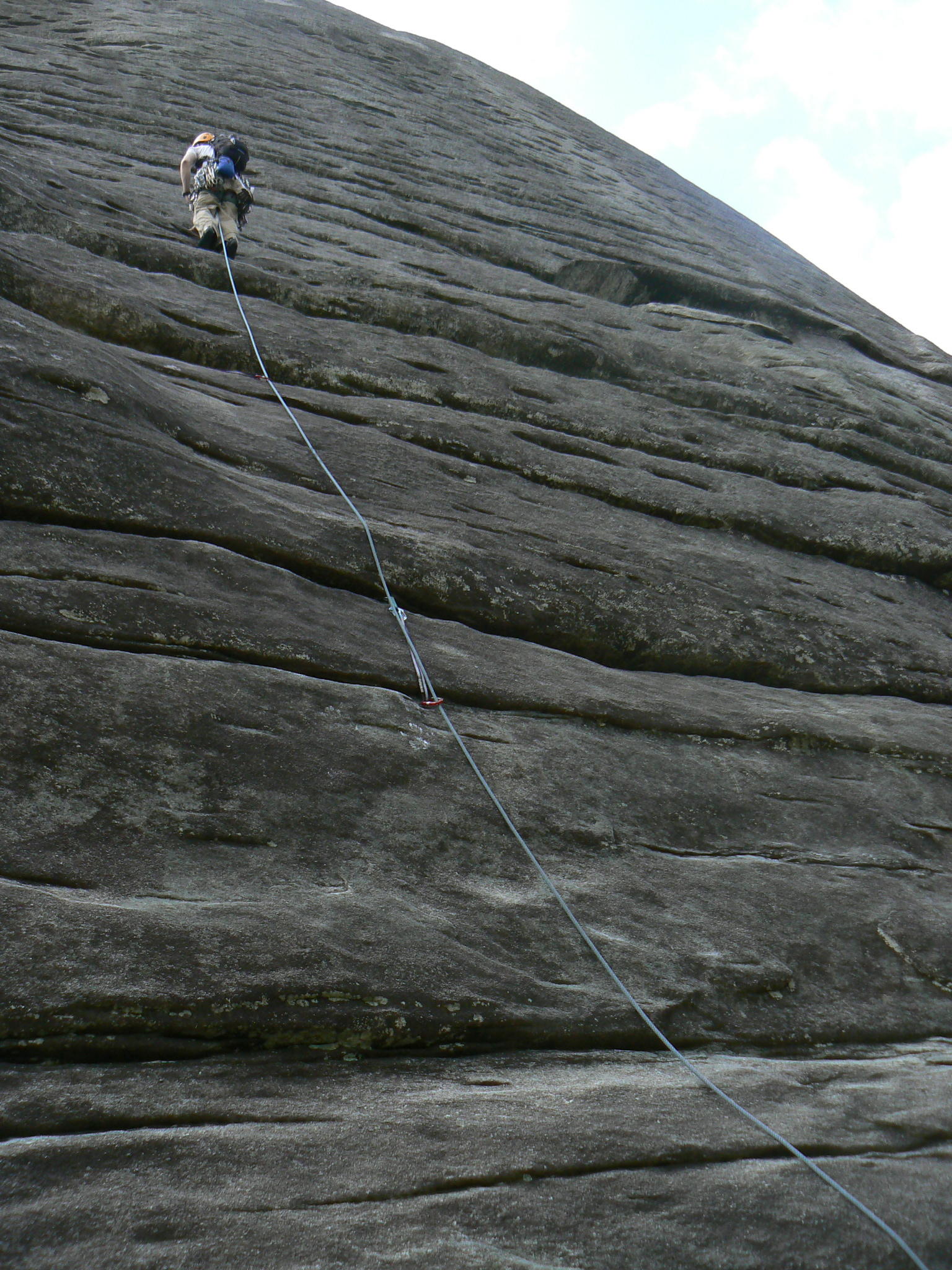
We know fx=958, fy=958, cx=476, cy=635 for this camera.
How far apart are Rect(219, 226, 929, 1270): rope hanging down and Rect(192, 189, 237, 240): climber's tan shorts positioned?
4229 mm

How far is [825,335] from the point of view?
15836 mm

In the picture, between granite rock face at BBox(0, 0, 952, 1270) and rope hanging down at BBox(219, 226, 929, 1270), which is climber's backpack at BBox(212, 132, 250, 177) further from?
rope hanging down at BBox(219, 226, 929, 1270)

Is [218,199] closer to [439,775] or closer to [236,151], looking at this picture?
[236,151]

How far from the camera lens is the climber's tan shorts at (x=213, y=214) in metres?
11.1

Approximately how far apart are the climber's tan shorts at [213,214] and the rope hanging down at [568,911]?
423 cm

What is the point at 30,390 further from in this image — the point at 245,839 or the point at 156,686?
the point at 245,839

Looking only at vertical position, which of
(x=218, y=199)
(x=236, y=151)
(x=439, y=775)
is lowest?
(x=439, y=775)

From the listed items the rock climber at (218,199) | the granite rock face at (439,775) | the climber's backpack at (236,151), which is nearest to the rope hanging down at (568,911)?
the granite rock face at (439,775)

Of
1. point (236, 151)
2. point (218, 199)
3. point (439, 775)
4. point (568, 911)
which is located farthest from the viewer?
point (236, 151)

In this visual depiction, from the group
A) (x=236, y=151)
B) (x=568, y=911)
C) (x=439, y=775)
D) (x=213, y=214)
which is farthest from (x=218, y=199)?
(x=568, y=911)

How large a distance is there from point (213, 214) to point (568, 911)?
9.65 metres

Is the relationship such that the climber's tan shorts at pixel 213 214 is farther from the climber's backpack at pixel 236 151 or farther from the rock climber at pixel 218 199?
the climber's backpack at pixel 236 151

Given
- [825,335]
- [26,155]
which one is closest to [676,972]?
[26,155]

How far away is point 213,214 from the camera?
1120 centimetres
